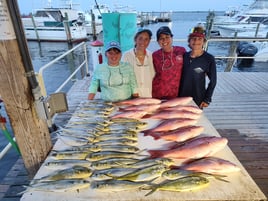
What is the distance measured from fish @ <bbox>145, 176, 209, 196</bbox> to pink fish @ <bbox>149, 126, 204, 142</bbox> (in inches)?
18.4

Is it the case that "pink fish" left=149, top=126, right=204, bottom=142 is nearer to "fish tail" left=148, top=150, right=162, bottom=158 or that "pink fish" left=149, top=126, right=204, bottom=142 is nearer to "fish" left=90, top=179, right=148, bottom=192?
"fish tail" left=148, top=150, right=162, bottom=158

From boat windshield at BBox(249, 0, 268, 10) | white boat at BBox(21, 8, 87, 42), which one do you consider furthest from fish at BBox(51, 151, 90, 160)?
boat windshield at BBox(249, 0, 268, 10)

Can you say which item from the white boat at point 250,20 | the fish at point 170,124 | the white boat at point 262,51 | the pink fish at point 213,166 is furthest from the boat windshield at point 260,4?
the pink fish at point 213,166

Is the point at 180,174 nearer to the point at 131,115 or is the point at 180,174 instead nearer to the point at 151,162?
the point at 151,162

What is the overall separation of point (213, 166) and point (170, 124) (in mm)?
598

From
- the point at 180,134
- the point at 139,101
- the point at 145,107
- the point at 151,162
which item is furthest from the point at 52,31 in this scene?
the point at 151,162

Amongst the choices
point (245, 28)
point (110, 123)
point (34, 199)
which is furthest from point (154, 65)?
point (245, 28)

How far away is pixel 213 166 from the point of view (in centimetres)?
146

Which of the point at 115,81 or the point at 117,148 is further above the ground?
the point at 115,81

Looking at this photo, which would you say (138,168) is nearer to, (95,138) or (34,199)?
(95,138)

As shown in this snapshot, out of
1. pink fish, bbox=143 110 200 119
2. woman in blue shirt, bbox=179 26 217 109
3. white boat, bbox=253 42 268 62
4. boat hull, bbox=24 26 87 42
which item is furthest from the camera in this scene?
boat hull, bbox=24 26 87 42

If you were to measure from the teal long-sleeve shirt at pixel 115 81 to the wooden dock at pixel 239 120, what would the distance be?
1.59 metres

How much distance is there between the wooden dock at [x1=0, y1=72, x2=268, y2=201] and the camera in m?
2.82

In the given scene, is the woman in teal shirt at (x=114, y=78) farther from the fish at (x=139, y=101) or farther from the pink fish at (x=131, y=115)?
the pink fish at (x=131, y=115)
